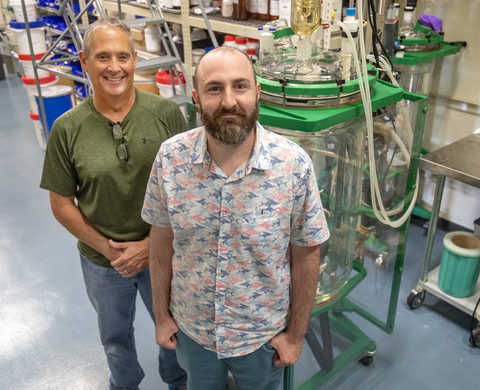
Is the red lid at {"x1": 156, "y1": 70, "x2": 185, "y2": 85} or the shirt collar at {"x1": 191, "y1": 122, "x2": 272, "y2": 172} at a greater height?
the shirt collar at {"x1": 191, "y1": 122, "x2": 272, "y2": 172}

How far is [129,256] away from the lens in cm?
142

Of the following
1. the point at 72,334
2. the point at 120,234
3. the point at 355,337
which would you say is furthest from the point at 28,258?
the point at 355,337

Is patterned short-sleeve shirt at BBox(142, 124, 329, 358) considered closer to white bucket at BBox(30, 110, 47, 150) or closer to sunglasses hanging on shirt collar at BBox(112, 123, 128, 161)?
sunglasses hanging on shirt collar at BBox(112, 123, 128, 161)

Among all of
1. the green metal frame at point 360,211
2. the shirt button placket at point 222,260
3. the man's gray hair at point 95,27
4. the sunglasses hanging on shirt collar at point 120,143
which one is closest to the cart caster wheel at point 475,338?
the green metal frame at point 360,211

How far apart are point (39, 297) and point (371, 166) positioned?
5.96 feet

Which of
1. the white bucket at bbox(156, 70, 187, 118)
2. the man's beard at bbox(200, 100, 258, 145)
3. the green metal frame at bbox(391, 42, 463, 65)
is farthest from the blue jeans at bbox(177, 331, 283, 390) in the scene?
the white bucket at bbox(156, 70, 187, 118)

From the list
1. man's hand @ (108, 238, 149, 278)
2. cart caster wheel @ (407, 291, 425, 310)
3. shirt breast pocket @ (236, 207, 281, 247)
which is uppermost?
shirt breast pocket @ (236, 207, 281, 247)

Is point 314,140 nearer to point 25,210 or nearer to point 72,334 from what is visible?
point 72,334

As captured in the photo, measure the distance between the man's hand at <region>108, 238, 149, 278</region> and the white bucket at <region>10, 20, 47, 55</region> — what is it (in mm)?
3084

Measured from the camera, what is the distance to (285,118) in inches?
48.5

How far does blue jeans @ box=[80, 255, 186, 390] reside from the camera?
5.01ft

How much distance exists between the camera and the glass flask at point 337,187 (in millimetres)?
1446

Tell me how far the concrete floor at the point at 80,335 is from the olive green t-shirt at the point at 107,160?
2.73ft

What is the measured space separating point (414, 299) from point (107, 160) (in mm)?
1626
